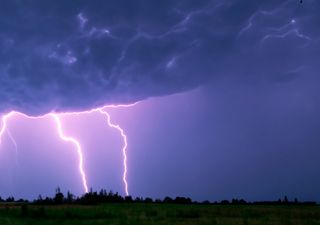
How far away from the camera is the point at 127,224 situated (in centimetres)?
3388

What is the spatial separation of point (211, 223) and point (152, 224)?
4.40m

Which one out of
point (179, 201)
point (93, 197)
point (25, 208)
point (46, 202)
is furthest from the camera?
point (179, 201)

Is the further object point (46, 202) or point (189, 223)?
point (46, 202)

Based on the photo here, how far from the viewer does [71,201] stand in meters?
87.2

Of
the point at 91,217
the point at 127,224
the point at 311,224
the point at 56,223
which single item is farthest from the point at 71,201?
the point at 311,224

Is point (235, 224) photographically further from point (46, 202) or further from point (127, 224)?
point (46, 202)

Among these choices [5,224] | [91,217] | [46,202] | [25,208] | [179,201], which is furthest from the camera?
[179,201]

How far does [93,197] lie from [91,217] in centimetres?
5393

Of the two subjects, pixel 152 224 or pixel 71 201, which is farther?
pixel 71 201

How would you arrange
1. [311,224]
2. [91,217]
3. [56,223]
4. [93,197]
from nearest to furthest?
[311,224]
[56,223]
[91,217]
[93,197]

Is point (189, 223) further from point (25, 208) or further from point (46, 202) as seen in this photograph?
point (46, 202)

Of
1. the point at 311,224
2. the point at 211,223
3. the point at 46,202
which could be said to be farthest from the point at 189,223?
the point at 46,202

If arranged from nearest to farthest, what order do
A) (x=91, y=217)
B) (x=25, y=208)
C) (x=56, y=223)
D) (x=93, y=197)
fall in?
1. (x=56, y=223)
2. (x=91, y=217)
3. (x=25, y=208)
4. (x=93, y=197)

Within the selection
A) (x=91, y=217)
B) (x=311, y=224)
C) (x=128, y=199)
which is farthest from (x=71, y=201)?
(x=311, y=224)
